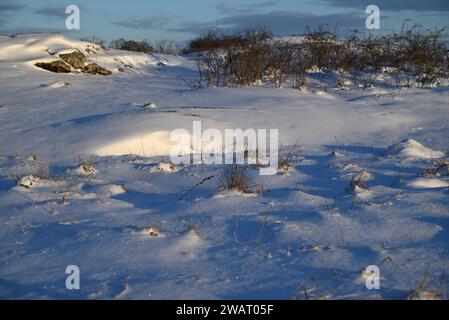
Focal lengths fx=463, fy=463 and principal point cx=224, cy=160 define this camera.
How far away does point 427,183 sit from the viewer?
10.7 feet

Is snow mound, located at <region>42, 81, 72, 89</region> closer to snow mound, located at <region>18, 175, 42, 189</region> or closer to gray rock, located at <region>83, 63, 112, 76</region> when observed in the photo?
gray rock, located at <region>83, 63, 112, 76</region>

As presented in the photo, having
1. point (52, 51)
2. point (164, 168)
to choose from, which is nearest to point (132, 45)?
point (52, 51)

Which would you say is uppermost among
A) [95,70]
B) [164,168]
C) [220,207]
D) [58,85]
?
[95,70]

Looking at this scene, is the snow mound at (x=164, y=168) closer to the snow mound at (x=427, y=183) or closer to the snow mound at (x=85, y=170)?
the snow mound at (x=85, y=170)

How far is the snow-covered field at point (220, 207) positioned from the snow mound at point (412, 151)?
0.02 meters

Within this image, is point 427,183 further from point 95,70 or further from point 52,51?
point 52,51

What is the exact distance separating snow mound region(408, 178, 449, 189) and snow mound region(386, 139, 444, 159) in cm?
79

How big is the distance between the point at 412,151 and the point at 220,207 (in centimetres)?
218

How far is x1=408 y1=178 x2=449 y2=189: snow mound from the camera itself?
3.24 metres

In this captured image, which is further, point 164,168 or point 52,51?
point 52,51

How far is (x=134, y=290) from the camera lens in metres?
1.91

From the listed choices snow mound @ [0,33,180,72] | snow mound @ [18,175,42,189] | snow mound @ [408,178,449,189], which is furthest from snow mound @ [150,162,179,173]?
snow mound @ [0,33,180,72]

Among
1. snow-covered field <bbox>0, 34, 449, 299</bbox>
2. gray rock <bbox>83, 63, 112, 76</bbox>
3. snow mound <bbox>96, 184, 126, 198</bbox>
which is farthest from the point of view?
gray rock <bbox>83, 63, 112, 76</bbox>
